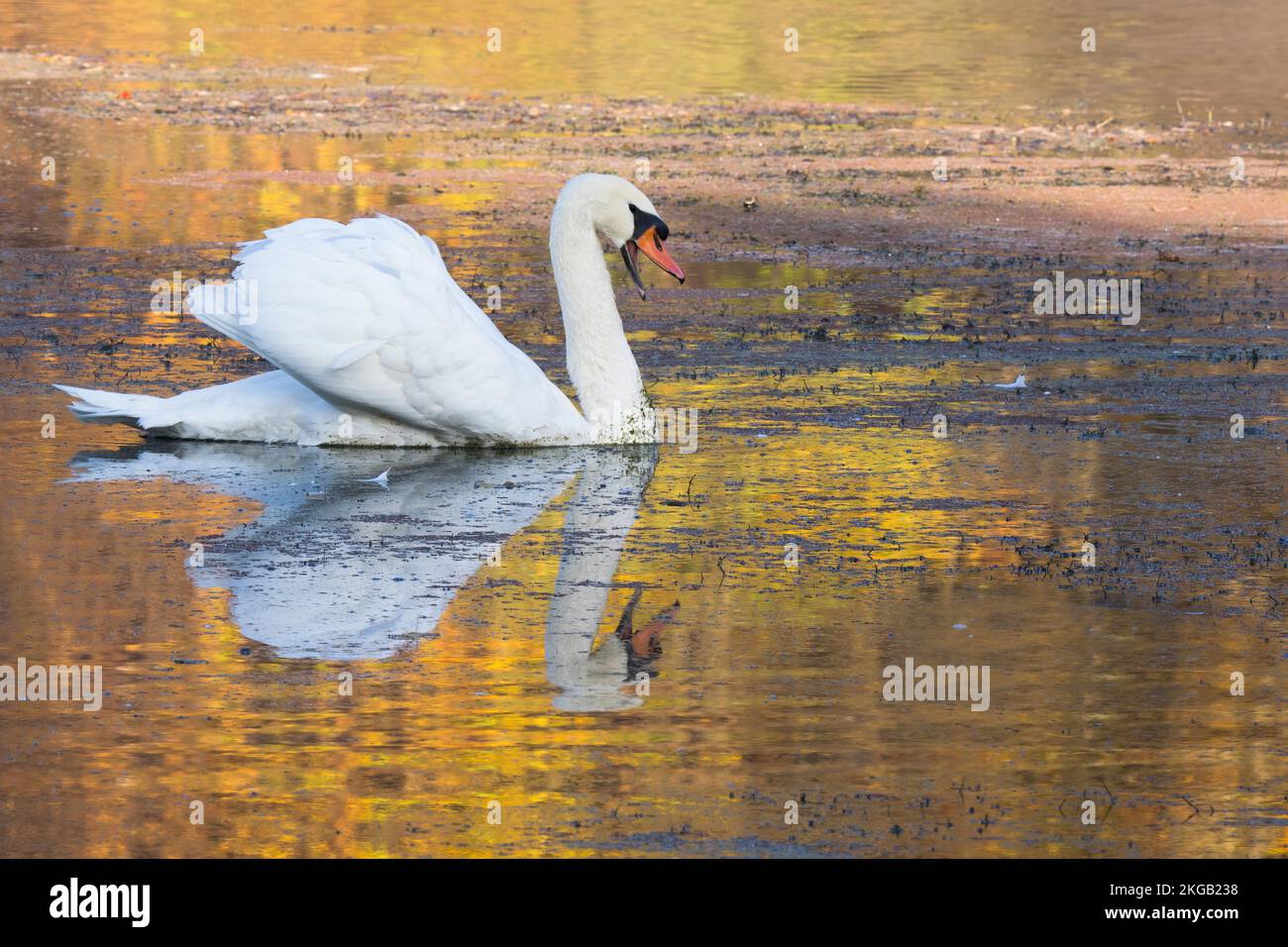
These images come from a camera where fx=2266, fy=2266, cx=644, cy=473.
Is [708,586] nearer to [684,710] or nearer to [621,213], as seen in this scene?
[684,710]

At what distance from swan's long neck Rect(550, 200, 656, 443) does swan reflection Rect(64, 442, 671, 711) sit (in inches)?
6.3

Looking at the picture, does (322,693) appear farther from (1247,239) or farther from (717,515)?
(1247,239)

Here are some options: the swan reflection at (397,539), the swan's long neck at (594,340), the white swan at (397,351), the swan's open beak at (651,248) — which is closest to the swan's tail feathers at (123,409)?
the white swan at (397,351)

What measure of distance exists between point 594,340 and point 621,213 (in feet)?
2.11

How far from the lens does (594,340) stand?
36.5 ft

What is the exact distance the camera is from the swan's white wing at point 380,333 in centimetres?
1034

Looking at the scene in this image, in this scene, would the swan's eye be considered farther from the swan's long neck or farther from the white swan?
the swan's long neck

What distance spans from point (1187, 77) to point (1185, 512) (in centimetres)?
2021

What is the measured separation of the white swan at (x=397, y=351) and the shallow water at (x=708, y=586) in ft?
0.59

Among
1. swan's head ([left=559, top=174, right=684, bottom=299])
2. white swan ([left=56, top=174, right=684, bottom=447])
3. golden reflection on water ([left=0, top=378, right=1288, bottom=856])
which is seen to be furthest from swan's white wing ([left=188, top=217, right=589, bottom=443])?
golden reflection on water ([left=0, top=378, right=1288, bottom=856])

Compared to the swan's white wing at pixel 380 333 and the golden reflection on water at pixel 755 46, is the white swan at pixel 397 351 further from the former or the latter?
the golden reflection on water at pixel 755 46

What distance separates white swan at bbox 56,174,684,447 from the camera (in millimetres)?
10367

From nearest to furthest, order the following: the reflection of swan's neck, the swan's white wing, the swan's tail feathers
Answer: the reflection of swan's neck
the swan's white wing
the swan's tail feathers

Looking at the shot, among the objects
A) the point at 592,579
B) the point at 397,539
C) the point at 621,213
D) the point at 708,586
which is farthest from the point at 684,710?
the point at 621,213
